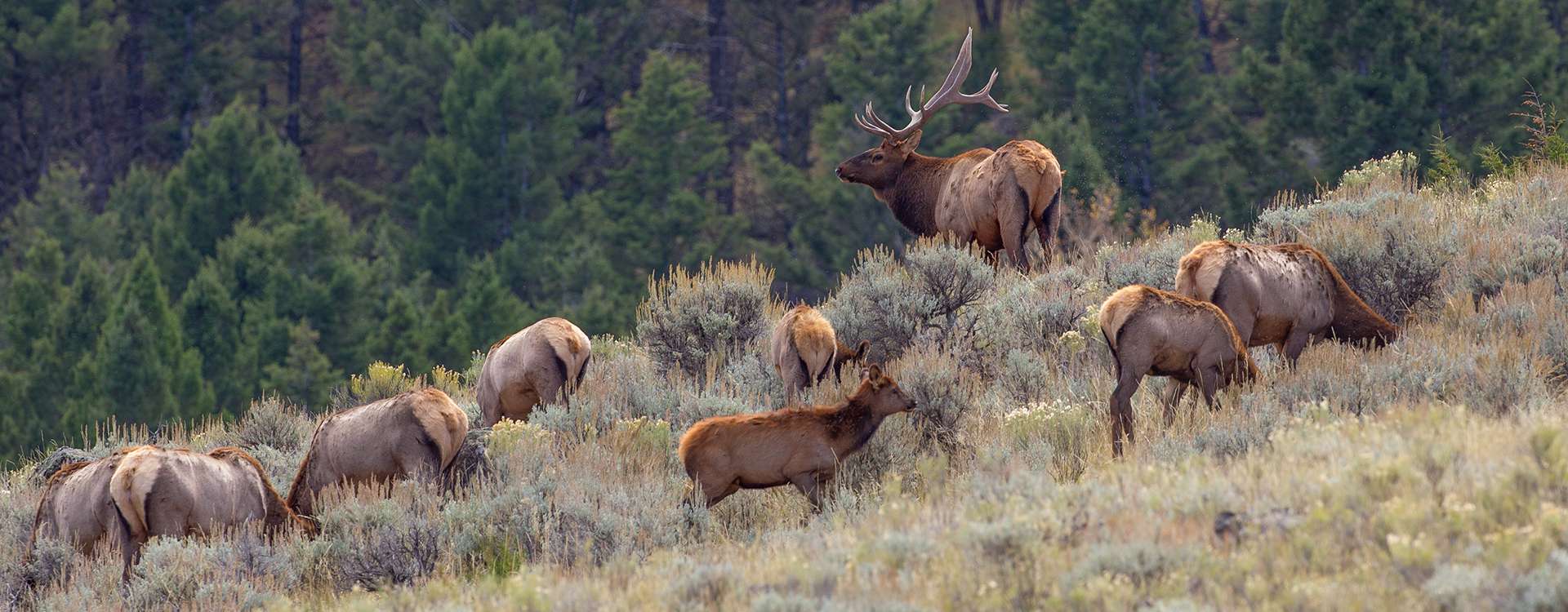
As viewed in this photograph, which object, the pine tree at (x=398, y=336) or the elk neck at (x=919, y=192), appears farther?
the pine tree at (x=398, y=336)

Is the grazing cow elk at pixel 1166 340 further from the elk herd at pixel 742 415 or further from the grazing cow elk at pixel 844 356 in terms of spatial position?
the grazing cow elk at pixel 844 356

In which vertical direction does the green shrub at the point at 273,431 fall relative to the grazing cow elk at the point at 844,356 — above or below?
below

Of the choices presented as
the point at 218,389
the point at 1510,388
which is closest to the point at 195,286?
the point at 218,389

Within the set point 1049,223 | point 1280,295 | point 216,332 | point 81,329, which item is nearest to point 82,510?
point 1280,295

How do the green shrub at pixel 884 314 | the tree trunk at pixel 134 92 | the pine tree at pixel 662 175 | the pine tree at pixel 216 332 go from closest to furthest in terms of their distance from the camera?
the green shrub at pixel 884 314 → the pine tree at pixel 216 332 → the pine tree at pixel 662 175 → the tree trunk at pixel 134 92

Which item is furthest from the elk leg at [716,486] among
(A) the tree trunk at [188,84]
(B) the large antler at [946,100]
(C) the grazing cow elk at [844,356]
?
(A) the tree trunk at [188,84]

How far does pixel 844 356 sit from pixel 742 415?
2.32 meters

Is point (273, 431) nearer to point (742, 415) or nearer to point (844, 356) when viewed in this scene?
point (844, 356)

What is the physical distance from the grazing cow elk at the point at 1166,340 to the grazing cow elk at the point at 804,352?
220 centimetres

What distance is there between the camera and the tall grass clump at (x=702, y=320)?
1312cm

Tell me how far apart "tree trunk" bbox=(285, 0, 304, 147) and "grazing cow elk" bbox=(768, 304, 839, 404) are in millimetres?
43293

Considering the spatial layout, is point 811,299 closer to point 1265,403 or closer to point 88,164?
point 88,164

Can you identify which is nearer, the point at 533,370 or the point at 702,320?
the point at 533,370

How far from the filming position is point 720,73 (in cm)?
5028
